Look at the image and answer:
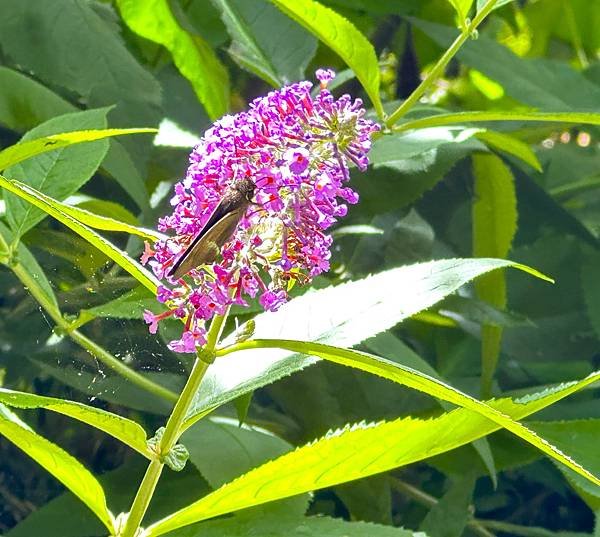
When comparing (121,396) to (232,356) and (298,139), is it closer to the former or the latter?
(232,356)

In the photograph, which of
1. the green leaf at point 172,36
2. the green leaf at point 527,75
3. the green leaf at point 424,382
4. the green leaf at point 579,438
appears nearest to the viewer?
the green leaf at point 424,382

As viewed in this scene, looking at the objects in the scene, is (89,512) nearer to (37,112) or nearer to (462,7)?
(37,112)

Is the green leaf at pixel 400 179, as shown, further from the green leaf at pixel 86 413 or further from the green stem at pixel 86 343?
the green leaf at pixel 86 413

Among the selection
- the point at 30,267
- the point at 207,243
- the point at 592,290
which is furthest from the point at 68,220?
the point at 592,290

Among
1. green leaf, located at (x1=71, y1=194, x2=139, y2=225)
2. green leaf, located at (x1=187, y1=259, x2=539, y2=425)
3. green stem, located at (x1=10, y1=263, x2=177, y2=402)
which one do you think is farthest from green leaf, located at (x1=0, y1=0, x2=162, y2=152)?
green leaf, located at (x1=187, y1=259, x2=539, y2=425)

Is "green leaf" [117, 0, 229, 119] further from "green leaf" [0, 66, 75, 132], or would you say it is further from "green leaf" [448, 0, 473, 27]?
"green leaf" [448, 0, 473, 27]

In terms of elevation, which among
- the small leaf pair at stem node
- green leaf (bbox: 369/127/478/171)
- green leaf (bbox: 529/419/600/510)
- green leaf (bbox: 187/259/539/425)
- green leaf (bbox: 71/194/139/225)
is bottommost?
green leaf (bbox: 529/419/600/510)

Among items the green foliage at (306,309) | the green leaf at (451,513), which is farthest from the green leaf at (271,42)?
the green leaf at (451,513)

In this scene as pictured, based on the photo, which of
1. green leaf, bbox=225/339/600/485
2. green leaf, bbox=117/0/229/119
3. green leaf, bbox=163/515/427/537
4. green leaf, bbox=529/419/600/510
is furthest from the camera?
green leaf, bbox=117/0/229/119
